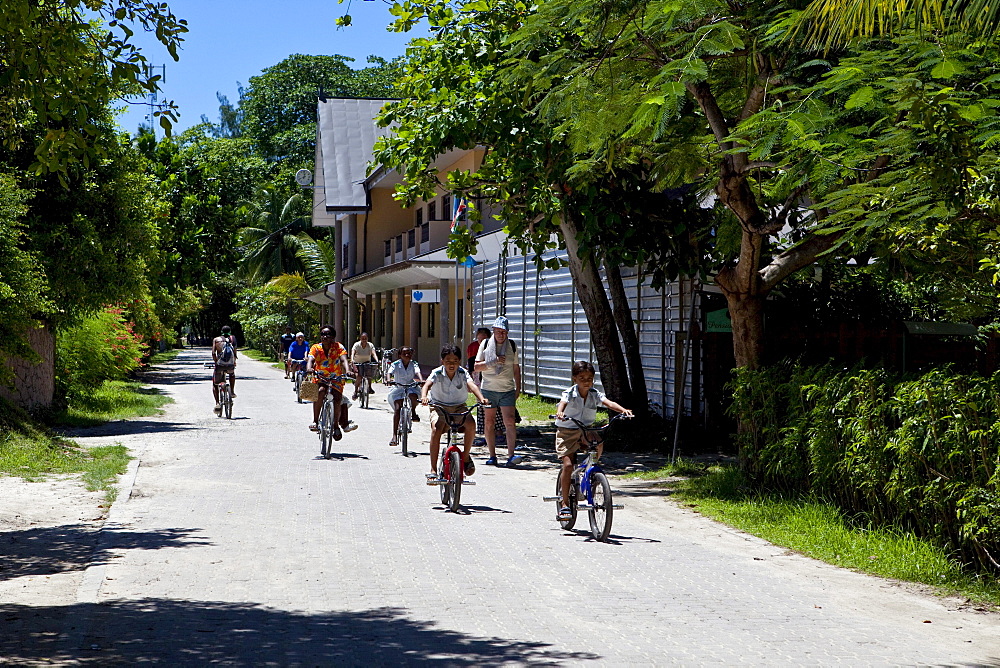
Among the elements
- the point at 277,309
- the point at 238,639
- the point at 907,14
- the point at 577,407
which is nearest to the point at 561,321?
the point at 577,407

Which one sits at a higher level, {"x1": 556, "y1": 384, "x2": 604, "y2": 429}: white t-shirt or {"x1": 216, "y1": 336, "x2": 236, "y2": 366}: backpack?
{"x1": 216, "y1": 336, "x2": 236, "y2": 366}: backpack

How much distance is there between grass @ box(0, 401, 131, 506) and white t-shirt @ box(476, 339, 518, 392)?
468cm

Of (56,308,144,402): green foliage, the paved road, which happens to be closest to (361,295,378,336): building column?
(56,308,144,402): green foliage

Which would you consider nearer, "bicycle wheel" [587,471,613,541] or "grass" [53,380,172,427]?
"bicycle wheel" [587,471,613,541]

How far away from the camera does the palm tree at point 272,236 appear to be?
59.8 m

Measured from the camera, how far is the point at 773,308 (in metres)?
15.2

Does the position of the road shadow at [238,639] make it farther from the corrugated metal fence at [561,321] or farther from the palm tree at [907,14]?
the corrugated metal fence at [561,321]

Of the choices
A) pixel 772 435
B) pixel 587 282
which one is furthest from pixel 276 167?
pixel 772 435

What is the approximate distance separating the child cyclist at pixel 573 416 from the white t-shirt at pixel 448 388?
78.9 inches

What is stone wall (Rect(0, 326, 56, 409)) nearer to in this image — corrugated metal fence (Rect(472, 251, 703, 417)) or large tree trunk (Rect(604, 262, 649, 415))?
corrugated metal fence (Rect(472, 251, 703, 417))

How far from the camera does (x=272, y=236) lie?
6022 cm

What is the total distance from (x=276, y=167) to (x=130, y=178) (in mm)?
46944

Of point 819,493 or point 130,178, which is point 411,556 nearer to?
point 819,493

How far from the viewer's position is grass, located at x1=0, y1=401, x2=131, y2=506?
13.1 metres
